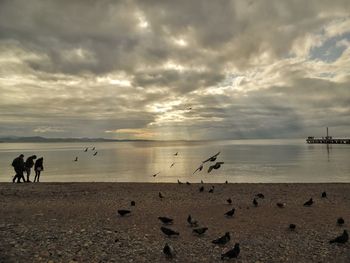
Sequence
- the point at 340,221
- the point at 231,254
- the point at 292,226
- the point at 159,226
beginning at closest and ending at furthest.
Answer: the point at 231,254 → the point at 292,226 → the point at 159,226 → the point at 340,221

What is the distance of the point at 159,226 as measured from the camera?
13711 mm

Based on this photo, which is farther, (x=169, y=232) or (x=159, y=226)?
(x=159, y=226)

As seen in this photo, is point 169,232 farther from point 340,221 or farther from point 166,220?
point 340,221

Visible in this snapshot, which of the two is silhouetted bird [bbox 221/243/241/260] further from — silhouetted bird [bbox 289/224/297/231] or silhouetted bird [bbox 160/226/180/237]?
silhouetted bird [bbox 289/224/297/231]

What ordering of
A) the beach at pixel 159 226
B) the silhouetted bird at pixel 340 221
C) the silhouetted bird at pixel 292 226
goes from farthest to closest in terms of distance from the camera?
the silhouetted bird at pixel 340 221 → the silhouetted bird at pixel 292 226 → the beach at pixel 159 226

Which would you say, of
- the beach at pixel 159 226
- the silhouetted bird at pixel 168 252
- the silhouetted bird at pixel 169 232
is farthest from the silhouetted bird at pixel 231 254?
the silhouetted bird at pixel 169 232

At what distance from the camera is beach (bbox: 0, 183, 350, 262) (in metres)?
10.3

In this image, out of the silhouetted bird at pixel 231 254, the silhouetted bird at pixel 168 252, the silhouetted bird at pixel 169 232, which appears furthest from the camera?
the silhouetted bird at pixel 169 232

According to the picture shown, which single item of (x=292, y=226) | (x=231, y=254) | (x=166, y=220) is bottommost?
(x=231, y=254)

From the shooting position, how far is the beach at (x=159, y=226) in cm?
1033

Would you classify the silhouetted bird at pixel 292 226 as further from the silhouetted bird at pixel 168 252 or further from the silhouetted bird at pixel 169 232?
the silhouetted bird at pixel 168 252

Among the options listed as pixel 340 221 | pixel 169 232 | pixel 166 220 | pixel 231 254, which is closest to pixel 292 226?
pixel 340 221

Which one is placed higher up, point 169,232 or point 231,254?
point 169,232

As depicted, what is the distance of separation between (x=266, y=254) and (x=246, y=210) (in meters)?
6.59
